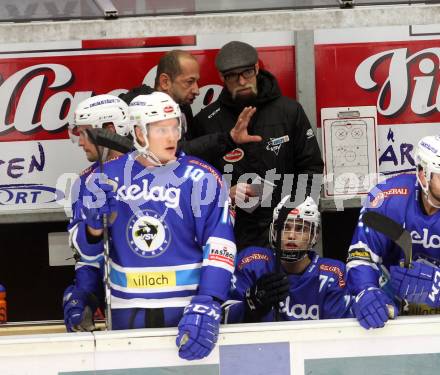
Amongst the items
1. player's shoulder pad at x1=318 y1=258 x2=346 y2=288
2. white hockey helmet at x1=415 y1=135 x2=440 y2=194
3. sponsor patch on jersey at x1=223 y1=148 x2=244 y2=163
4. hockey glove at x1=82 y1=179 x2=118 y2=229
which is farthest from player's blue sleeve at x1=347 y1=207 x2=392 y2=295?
sponsor patch on jersey at x1=223 y1=148 x2=244 y2=163

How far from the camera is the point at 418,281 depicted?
4504mm

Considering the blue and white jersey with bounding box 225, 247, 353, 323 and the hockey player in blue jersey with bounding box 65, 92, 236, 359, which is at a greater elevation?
the hockey player in blue jersey with bounding box 65, 92, 236, 359

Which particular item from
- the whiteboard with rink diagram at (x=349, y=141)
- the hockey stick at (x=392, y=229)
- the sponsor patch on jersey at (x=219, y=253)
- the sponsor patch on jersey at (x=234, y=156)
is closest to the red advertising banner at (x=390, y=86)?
the whiteboard with rink diagram at (x=349, y=141)

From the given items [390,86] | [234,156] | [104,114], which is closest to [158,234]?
[104,114]

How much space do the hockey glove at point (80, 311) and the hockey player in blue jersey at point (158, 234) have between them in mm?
265

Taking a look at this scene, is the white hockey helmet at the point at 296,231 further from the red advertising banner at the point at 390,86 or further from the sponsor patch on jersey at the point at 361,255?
the red advertising banner at the point at 390,86

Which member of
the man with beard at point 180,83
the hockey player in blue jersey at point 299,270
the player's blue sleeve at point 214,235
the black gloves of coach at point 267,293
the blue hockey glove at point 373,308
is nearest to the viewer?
the blue hockey glove at point 373,308

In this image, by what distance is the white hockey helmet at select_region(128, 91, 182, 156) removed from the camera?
4574 mm

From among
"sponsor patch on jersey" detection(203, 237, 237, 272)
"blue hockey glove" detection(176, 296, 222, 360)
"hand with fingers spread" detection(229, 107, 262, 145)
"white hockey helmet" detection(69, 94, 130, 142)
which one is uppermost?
"white hockey helmet" detection(69, 94, 130, 142)

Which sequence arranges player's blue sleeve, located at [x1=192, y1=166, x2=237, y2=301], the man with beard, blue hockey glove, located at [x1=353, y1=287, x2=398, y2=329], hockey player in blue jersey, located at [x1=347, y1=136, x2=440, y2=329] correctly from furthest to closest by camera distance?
1. the man with beard
2. hockey player in blue jersey, located at [x1=347, y1=136, x2=440, y2=329]
3. player's blue sleeve, located at [x1=192, y1=166, x2=237, y2=301]
4. blue hockey glove, located at [x1=353, y1=287, x2=398, y2=329]

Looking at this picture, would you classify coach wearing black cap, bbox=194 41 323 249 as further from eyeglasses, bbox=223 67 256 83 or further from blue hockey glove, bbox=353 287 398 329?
blue hockey glove, bbox=353 287 398 329

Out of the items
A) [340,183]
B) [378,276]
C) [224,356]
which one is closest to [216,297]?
[224,356]

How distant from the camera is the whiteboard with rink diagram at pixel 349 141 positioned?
630 centimetres

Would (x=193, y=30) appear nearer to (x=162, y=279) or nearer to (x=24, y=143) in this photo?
(x=162, y=279)
